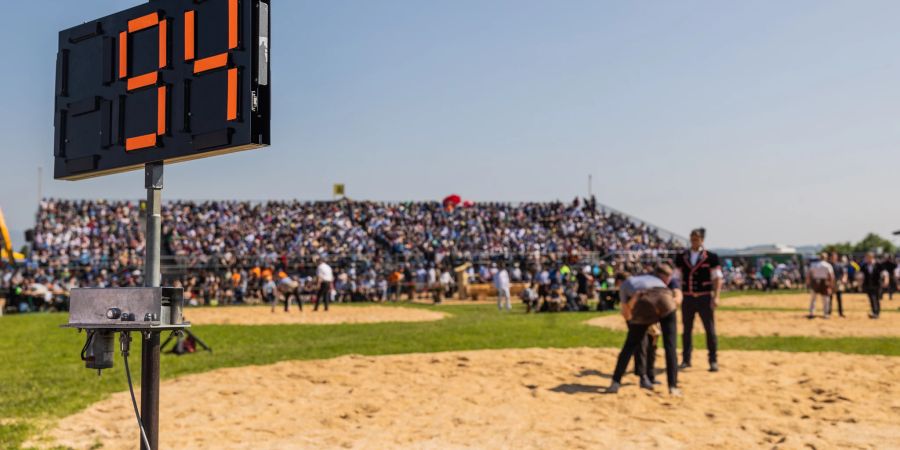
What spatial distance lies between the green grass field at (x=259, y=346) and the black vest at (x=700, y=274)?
3.39 meters

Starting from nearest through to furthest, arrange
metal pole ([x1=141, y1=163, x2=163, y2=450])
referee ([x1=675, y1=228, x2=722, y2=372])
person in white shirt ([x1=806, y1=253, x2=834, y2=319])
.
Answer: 1. metal pole ([x1=141, y1=163, x2=163, y2=450])
2. referee ([x1=675, y1=228, x2=722, y2=372])
3. person in white shirt ([x1=806, y1=253, x2=834, y2=319])

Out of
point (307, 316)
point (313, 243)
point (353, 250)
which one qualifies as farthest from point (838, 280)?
point (313, 243)

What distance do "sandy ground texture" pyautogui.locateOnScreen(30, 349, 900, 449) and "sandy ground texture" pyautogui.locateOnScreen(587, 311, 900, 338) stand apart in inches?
216

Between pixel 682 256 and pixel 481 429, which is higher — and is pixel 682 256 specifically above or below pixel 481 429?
above

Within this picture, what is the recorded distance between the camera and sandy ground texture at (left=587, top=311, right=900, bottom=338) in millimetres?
18250

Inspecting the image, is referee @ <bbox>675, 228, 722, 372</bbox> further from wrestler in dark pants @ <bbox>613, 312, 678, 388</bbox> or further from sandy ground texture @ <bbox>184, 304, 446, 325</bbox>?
sandy ground texture @ <bbox>184, 304, 446, 325</bbox>

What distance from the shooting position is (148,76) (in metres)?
5.33

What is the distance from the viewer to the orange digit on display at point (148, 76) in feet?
17.2

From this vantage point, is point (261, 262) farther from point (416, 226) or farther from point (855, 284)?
point (855, 284)

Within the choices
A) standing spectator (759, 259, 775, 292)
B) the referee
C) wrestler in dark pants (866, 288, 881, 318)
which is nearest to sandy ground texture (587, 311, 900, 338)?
wrestler in dark pants (866, 288, 881, 318)

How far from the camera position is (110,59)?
558cm

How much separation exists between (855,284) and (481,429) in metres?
40.1

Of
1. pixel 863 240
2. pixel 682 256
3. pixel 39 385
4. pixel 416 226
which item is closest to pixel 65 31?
pixel 39 385

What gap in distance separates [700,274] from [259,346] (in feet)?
30.2
